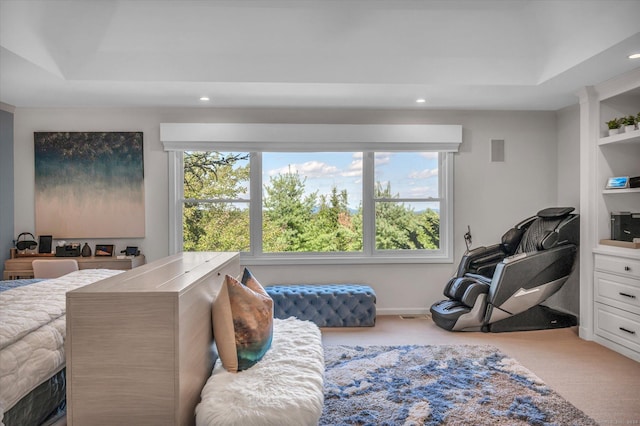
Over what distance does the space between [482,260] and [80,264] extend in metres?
4.27

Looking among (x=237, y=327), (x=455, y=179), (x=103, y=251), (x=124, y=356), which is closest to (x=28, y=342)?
(x=124, y=356)

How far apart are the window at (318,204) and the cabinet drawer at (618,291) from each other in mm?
1491

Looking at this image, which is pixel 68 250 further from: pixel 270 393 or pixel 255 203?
pixel 270 393

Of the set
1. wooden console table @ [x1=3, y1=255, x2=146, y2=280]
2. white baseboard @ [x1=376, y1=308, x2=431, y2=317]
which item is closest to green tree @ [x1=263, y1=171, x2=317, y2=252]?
white baseboard @ [x1=376, y1=308, x2=431, y2=317]

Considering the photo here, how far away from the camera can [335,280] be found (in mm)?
4594

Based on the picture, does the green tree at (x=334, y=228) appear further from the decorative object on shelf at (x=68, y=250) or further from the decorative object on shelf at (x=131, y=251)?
the decorative object on shelf at (x=68, y=250)

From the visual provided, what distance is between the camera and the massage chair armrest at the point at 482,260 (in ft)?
14.0

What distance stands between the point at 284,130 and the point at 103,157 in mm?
2036

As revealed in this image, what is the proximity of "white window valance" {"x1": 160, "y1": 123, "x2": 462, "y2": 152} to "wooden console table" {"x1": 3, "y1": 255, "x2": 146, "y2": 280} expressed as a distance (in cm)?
132

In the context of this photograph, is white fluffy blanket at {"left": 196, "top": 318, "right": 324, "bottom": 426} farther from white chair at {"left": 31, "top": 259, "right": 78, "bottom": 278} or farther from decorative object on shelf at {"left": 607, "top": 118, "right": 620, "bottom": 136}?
decorative object on shelf at {"left": 607, "top": 118, "right": 620, "bottom": 136}

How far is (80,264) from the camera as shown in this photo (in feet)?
13.6

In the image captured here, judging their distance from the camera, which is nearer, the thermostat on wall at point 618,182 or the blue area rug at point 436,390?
the blue area rug at point 436,390

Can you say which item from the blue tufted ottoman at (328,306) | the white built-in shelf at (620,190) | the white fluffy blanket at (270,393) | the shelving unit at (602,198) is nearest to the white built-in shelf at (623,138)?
the shelving unit at (602,198)

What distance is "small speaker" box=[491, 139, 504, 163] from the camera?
15.3ft
